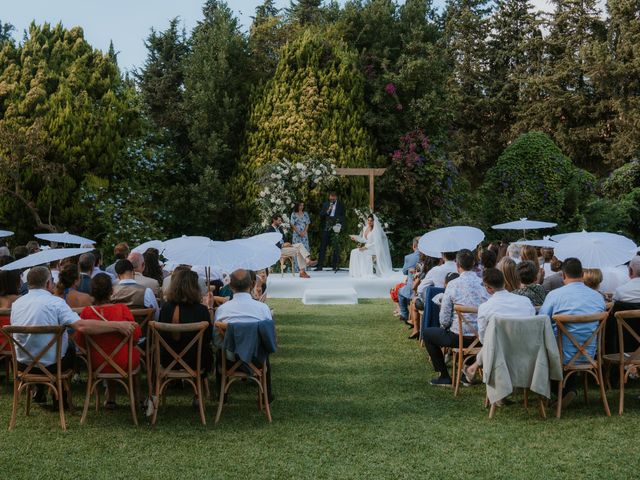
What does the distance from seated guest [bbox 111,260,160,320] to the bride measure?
10021 mm

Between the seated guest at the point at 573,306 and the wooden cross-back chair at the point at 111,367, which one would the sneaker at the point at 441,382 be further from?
Answer: the wooden cross-back chair at the point at 111,367

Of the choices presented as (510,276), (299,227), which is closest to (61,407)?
(510,276)

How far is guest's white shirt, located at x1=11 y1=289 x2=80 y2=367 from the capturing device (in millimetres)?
5941

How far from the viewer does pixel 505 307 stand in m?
6.21

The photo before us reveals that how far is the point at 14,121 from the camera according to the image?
19031mm

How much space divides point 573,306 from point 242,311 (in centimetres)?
294

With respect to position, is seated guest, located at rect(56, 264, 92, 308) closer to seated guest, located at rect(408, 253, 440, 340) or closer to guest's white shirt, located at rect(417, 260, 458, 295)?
guest's white shirt, located at rect(417, 260, 458, 295)

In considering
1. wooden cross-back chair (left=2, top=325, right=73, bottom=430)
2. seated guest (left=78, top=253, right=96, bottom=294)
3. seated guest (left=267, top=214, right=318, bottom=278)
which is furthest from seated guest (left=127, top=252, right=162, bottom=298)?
seated guest (left=267, top=214, right=318, bottom=278)

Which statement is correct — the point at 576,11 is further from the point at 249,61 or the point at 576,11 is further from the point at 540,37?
the point at 249,61

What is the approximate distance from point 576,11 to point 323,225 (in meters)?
18.5

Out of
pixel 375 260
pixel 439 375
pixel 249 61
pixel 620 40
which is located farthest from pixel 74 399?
pixel 620 40

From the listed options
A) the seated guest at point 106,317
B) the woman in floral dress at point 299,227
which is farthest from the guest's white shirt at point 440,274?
the woman in floral dress at point 299,227

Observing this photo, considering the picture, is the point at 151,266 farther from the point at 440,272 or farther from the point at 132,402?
the point at 440,272

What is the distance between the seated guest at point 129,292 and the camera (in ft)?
22.4
